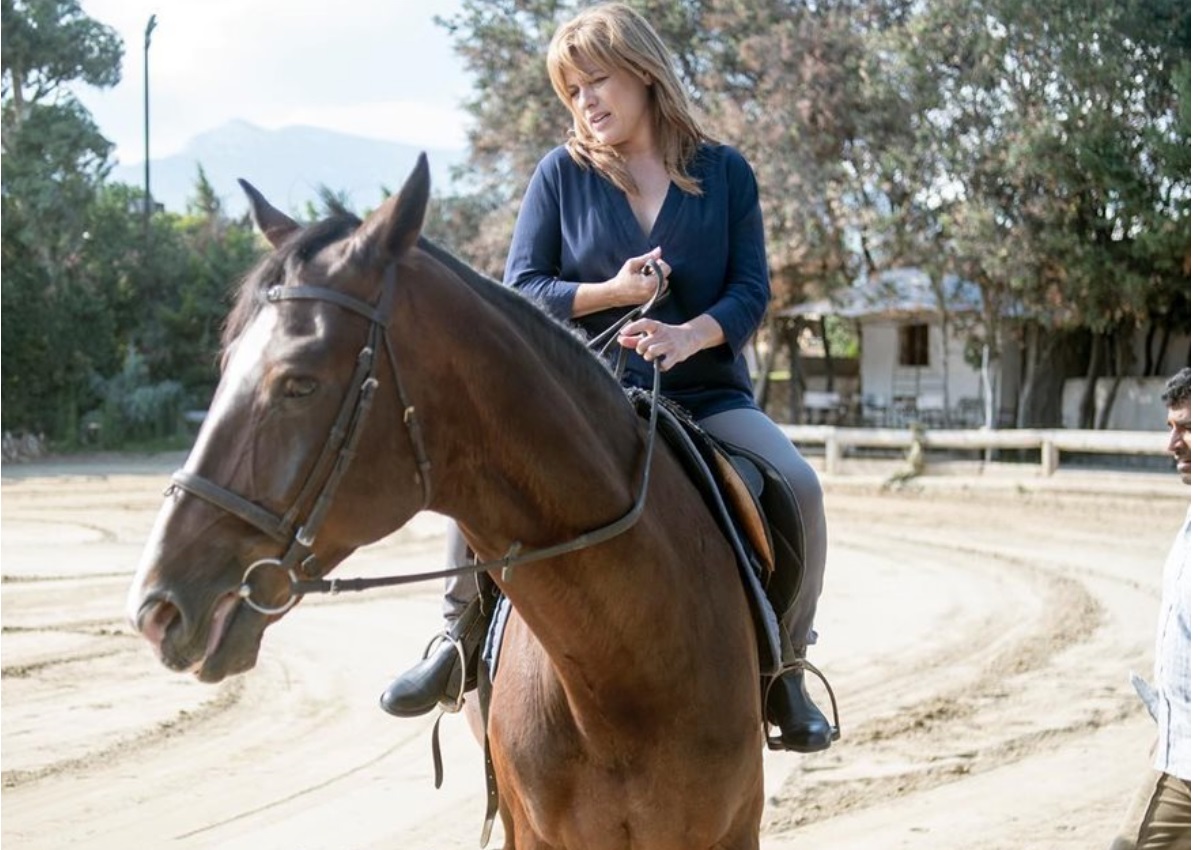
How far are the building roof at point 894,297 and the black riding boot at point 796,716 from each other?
21.8m

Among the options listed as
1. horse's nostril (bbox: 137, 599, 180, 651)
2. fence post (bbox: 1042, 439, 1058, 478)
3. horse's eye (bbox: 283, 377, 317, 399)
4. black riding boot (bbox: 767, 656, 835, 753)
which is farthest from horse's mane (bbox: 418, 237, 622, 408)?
fence post (bbox: 1042, 439, 1058, 478)

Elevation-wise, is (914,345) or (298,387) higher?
(914,345)

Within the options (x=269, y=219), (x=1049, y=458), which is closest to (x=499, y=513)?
(x=269, y=219)

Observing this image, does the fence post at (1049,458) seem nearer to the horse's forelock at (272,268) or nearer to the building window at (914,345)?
the building window at (914,345)

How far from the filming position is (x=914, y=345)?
29.0m

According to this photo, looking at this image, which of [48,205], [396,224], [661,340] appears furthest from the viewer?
[48,205]

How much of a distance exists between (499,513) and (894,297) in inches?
921

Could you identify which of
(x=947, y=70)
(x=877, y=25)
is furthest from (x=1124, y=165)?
(x=877, y=25)

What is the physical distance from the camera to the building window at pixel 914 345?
2874cm

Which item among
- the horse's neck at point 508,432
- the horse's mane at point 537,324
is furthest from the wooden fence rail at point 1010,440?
the horse's neck at point 508,432

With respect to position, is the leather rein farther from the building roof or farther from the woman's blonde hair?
the building roof

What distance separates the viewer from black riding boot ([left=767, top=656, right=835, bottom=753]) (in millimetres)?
3404

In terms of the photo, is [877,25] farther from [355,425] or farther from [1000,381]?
[355,425]

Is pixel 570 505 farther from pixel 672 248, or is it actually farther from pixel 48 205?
pixel 48 205
